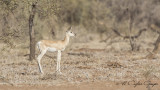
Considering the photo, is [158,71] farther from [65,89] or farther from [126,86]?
[65,89]

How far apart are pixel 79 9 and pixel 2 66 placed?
77.9 ft

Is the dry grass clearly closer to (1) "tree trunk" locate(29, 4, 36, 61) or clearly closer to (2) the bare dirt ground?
(2) the bare dirt ground

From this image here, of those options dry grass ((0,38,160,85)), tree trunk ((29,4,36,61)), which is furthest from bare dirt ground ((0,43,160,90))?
tree trunk ((29,4,36,61))

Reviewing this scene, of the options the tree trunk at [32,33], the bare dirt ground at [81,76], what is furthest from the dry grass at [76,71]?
the tree trunk at [32,33]

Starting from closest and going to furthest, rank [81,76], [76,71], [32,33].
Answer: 1. [81,76]
2. [76,71]
3. [32,33]

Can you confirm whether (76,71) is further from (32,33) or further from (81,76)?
(32,33)

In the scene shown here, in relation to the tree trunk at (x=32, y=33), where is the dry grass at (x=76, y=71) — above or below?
below

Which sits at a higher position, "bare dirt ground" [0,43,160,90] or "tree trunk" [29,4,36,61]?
"tree trunk" [29,4,36,61]

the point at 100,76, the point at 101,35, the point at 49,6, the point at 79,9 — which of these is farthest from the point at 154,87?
Result: the point at 79,9

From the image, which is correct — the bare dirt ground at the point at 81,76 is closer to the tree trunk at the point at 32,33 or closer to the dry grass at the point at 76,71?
the dry grass at the point at 76,71

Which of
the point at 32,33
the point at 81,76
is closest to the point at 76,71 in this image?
the point at 81,76

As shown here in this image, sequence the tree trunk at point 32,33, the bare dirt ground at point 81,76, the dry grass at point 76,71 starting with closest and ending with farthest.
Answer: the bare dirt ground at point 81,76
the dry grass at point 76,71
the tree trunk at point 32,33

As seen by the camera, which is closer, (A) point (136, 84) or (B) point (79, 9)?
(A) point (136, 84)

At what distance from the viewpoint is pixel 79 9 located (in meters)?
38.9
